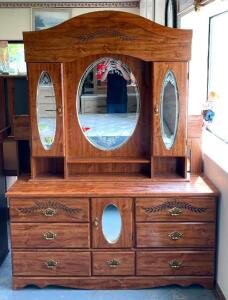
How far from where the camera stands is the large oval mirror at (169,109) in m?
2.38

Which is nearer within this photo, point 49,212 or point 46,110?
point 49,212

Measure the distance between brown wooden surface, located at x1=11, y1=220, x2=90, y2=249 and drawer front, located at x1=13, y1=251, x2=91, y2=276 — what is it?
0.05 metres

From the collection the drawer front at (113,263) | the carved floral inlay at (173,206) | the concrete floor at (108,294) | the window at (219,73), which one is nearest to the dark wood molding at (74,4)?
the window at (219,73)

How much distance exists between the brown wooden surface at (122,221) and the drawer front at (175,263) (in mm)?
117

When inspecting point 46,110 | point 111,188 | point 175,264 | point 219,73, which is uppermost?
point 219,73

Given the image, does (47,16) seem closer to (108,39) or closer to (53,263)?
(108,39)

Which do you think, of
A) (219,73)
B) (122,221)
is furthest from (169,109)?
(122,221)

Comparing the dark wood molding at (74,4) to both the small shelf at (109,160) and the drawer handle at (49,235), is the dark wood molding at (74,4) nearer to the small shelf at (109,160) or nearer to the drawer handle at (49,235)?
the small shelf at (109,160)

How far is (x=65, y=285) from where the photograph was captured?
2355 millimetres

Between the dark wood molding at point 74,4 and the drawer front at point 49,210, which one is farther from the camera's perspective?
the dark wood molding at point 74,4

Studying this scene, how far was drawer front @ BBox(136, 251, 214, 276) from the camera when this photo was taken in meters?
2.31

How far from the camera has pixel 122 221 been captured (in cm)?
230

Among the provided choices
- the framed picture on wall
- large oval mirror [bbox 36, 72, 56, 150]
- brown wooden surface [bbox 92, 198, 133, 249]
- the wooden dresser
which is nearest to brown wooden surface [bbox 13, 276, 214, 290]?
the wooden dresser

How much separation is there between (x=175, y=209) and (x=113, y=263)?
47 centimetres
